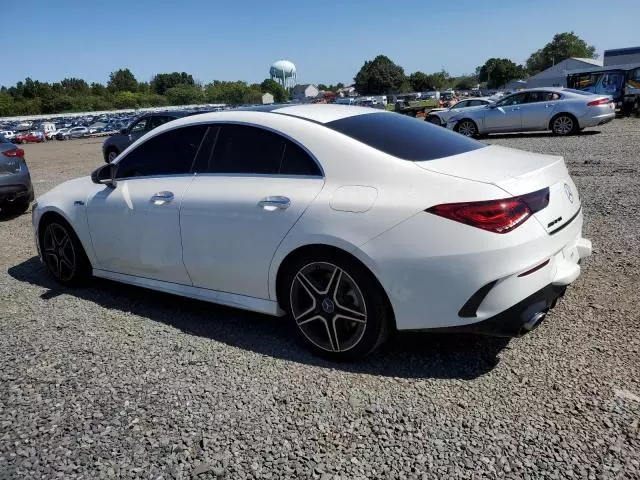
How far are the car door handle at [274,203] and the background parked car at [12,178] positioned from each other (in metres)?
6.79

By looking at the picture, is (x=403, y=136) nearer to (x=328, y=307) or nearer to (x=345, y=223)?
(x=345, y=223)

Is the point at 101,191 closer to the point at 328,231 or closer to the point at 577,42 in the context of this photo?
the point at 328,231

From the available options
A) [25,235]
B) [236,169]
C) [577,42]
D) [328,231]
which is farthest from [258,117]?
[577,42]

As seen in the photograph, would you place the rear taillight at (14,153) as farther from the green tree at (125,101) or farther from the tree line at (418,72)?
the green tree at (125,101)

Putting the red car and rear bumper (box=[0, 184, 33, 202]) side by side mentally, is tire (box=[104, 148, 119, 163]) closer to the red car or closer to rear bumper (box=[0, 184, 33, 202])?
rear bumper (box=[0, 184, 33, 202])

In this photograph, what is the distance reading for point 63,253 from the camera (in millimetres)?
4910

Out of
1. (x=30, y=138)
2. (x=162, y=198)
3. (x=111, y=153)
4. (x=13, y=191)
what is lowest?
(x=30, y=138)

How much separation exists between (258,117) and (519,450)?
2605mm

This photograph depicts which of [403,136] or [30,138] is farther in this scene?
[30,138]

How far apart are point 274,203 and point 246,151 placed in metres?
0.58

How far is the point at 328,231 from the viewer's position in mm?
3025

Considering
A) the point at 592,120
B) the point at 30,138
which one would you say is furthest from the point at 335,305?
the point at 30,138

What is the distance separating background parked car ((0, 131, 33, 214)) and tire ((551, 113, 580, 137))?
1404cm

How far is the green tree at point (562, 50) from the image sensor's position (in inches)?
4754
